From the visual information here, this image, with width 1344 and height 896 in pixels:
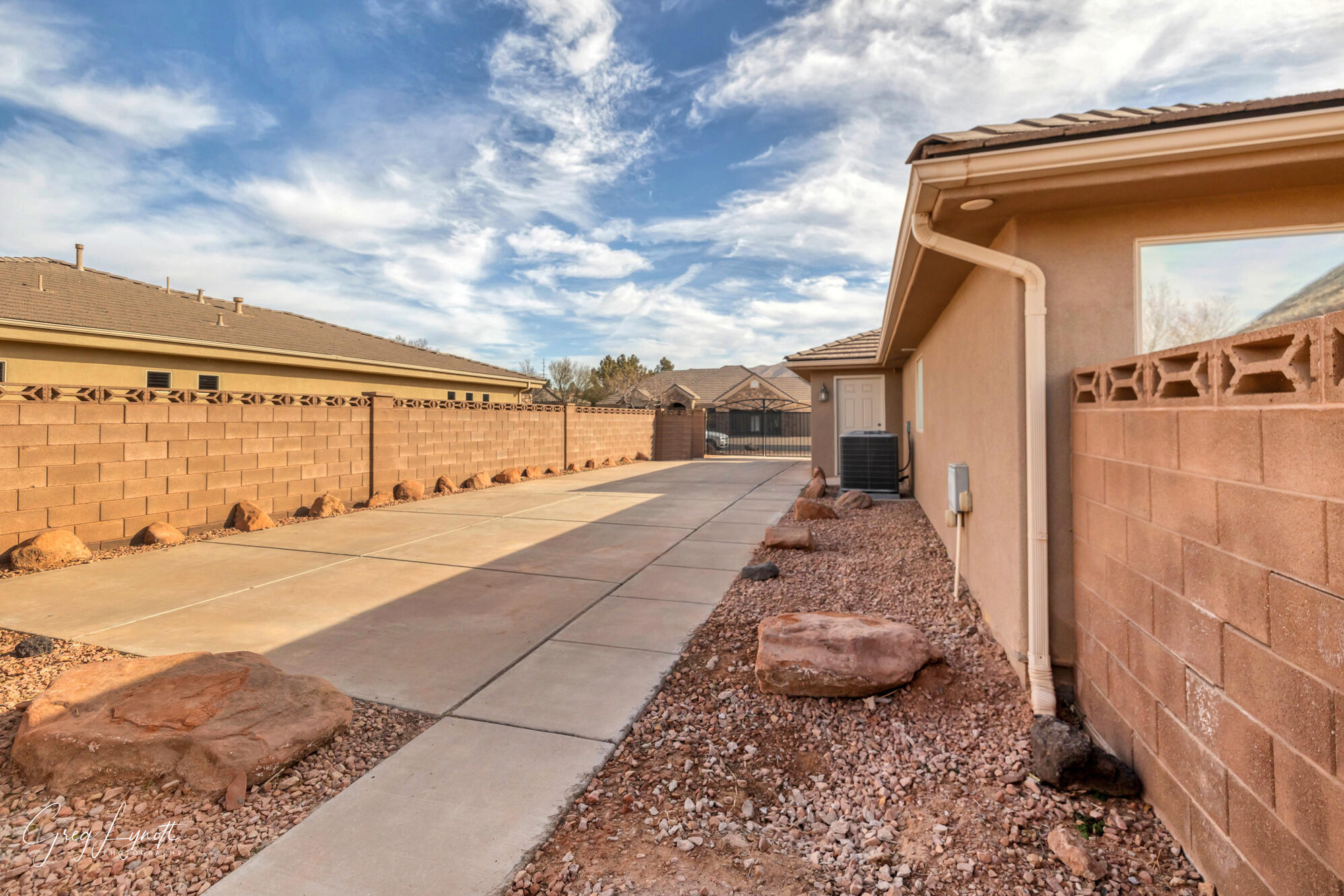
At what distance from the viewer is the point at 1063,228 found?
3.12 meters

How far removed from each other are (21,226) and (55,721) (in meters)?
16.3

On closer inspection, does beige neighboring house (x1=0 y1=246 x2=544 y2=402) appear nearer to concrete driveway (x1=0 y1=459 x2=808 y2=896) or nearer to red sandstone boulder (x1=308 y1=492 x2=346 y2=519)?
red sandstone boulder (x1=308 y1=492 x2=346 y2=519)

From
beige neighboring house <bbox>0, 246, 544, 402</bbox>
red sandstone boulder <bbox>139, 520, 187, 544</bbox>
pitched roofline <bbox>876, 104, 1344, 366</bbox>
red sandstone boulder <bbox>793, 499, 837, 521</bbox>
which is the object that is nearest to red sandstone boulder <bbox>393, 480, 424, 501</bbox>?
red sandstone boulder <bbox>139, 520, 187, 544</bbox>

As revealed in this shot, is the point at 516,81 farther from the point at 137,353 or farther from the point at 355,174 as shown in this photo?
the point at 137,353

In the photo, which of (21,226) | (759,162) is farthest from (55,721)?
(21,226)

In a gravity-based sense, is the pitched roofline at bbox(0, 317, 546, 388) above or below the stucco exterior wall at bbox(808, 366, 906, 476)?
above

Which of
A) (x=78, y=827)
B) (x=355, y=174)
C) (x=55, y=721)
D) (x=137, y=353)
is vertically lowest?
(x=78, y=827)

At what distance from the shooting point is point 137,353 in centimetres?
1104

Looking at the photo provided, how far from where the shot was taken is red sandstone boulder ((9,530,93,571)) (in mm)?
5816

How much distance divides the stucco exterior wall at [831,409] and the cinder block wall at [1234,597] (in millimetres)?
10528

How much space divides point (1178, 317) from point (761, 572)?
344 centimetres


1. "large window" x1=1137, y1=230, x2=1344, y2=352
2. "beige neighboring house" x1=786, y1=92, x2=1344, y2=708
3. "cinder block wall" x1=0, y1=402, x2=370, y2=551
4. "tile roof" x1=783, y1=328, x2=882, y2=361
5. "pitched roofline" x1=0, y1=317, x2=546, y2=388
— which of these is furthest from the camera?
"tile roof" x1=783, y1=328, x2=882, y2=361

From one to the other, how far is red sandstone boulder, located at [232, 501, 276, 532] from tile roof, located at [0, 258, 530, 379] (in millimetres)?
5131

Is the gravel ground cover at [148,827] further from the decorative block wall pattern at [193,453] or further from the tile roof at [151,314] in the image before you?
the tile roof at [151,314]
